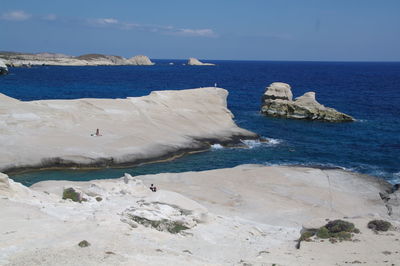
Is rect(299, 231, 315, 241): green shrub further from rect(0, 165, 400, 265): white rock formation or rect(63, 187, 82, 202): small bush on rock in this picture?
rect(63, 187, 82, 202): small bush on rock

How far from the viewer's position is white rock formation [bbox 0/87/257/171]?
4278 cm

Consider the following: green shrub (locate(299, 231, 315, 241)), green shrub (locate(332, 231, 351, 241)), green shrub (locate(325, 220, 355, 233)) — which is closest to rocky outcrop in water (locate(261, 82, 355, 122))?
green shrub (locate(325, 220, 355, 233))

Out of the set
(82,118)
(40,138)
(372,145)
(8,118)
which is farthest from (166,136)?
(372,145)

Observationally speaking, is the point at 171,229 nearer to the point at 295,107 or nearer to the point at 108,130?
the point at 108,130

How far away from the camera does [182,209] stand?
78.1 feet

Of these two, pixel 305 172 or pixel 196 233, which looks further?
pixel 305 172

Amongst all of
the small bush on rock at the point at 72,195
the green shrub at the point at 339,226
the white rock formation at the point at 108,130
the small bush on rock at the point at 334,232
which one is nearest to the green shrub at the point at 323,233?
the small bush on rock at the point at 334,232

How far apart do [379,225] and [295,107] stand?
183 ft

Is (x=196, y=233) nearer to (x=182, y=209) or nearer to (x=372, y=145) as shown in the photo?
(x=182, y=209)

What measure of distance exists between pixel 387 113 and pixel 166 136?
47.0 metres

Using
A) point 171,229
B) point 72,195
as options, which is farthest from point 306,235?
point 72,195

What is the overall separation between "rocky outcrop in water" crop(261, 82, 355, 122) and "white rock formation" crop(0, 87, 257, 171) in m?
15.4

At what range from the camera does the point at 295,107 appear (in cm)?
7675

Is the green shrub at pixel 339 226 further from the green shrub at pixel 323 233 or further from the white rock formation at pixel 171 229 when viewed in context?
the white rock formation at pixel 171 229
